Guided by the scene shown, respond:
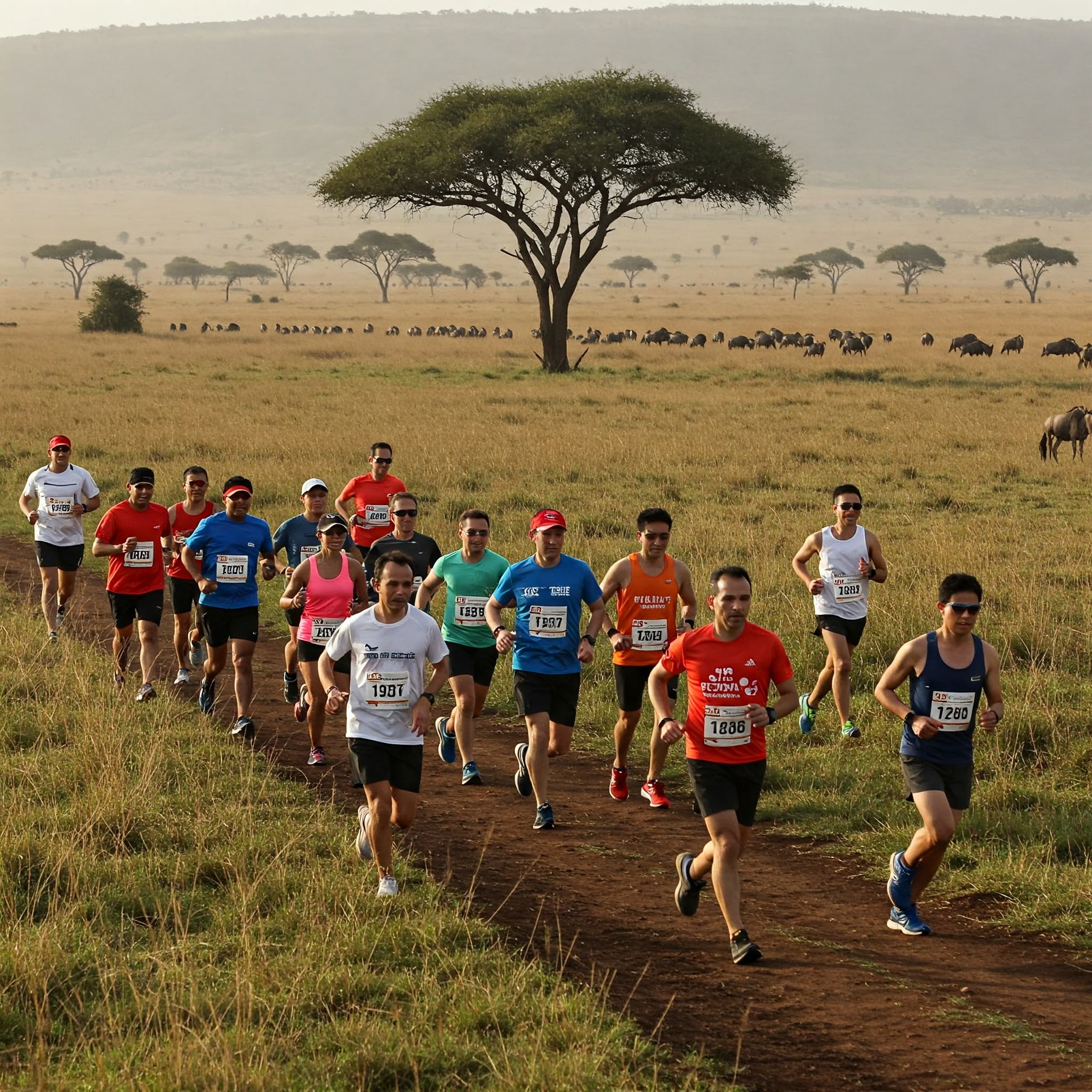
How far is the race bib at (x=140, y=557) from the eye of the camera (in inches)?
435

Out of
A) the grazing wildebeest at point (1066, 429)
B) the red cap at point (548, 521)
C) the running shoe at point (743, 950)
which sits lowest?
the running shoe at point (743, 950)

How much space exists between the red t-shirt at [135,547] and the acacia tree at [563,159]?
29.4m

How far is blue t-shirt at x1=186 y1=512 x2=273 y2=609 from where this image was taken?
34.4ft

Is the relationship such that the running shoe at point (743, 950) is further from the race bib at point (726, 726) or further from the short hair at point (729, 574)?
the short hair at point (729, 574)

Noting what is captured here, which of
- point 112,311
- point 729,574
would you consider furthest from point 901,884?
point 112,311

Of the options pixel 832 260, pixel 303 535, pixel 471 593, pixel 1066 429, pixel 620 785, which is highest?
pixel 832 260

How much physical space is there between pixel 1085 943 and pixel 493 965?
2.86 metres

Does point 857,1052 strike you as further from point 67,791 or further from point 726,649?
point 67,791

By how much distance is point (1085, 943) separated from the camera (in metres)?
6.82

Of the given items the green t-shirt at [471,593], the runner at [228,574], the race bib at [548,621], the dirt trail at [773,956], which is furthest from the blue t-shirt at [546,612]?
the runner at [228,574]

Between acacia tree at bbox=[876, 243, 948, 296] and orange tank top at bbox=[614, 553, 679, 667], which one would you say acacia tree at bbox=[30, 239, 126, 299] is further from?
orange tank top at bbox=[614, 553, 679, 667]

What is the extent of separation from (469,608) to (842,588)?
2.71 meters

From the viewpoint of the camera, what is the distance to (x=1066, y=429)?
76.1ft

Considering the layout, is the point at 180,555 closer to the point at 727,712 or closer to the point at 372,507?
the point at 372,507
